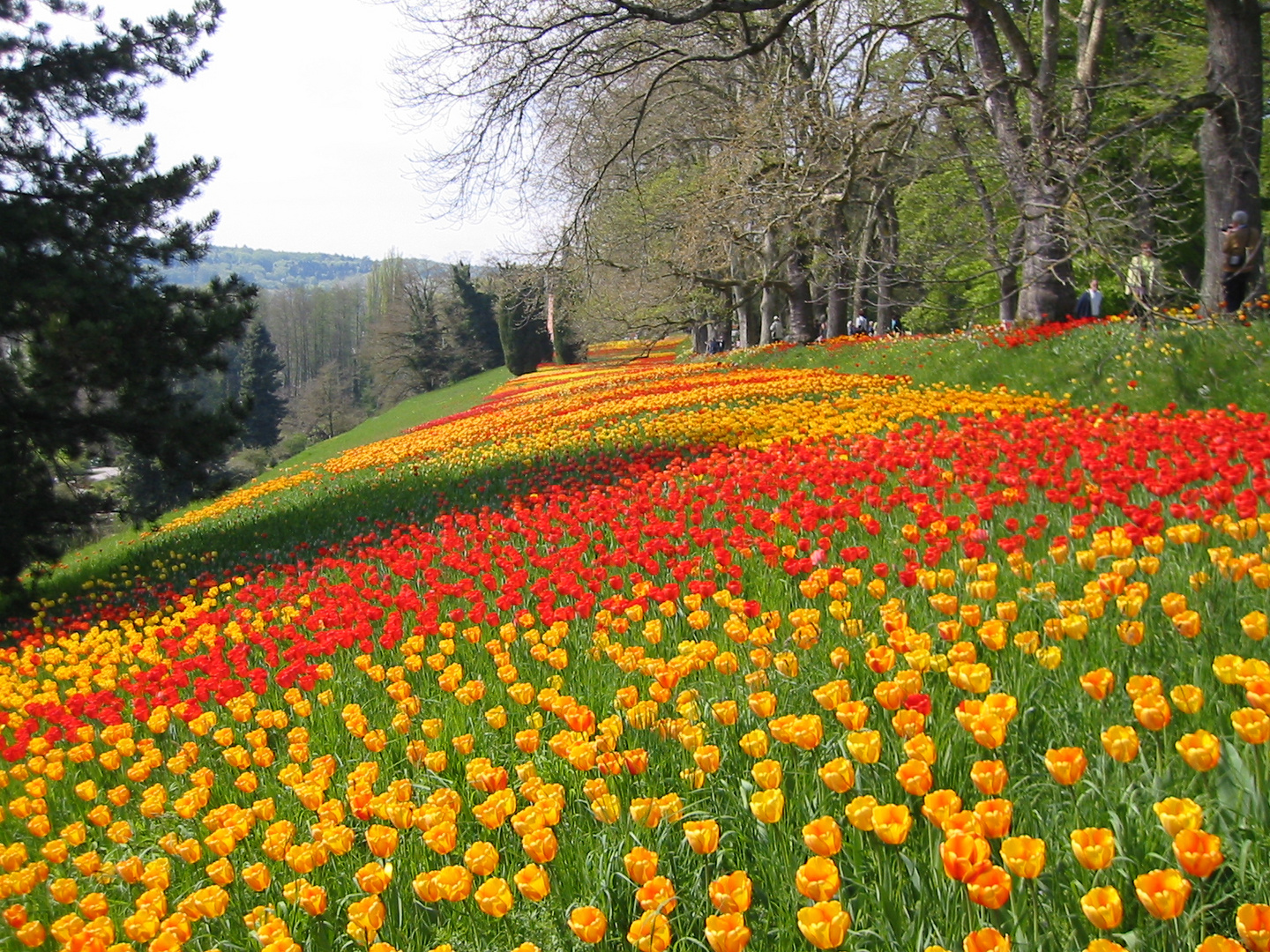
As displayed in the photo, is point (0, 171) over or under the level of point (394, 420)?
over

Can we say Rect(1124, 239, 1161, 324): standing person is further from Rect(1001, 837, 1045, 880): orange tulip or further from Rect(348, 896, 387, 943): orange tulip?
Rect(348, 896, 387, 943): orange tulip

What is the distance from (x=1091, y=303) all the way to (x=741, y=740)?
15.7 metres

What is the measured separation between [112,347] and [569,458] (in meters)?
4.22

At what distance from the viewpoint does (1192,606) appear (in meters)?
2.45

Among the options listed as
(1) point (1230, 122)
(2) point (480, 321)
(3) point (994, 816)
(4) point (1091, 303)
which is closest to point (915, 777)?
(3) point (994, 816)

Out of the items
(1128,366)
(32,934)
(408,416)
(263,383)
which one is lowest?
(408,416)

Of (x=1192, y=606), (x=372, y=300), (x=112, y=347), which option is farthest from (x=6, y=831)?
(x=372, y=300)

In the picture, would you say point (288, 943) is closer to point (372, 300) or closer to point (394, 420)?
point (394, 420)

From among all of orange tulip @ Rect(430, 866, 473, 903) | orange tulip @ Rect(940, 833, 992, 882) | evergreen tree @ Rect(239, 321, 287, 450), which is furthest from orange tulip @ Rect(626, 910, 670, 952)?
evergreen tree @ Rect(239, 321, 287, 450)

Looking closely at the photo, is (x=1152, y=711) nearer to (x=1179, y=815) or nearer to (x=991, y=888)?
(x=1179, y=815)

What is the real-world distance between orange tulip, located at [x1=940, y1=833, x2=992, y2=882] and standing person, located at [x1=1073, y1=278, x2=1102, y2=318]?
48.6 feet

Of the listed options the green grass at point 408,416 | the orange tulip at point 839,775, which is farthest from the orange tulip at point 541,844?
the green grass at point 408,416

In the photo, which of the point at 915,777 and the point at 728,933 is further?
the point at 915,777

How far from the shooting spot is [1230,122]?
371 inches
